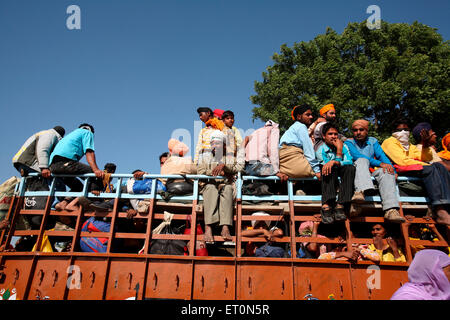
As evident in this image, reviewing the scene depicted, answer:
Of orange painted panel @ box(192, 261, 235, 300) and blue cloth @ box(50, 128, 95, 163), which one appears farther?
blue cloth @ box(50, 128, 95, 163)

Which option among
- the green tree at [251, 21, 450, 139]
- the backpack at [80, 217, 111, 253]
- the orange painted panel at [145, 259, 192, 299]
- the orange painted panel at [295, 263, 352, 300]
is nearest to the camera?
the orange painted panel at [295, 263, 352, 300]

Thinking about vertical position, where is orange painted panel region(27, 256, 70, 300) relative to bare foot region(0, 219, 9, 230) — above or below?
below

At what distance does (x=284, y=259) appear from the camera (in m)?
4.02

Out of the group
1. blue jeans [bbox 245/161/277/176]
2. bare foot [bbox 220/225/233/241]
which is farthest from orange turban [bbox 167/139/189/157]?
bare foot [bbox 220/225/233/241]

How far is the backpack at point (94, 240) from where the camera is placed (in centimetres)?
445

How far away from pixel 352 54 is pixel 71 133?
38.7ft

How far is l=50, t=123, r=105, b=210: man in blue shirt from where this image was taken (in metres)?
5.03

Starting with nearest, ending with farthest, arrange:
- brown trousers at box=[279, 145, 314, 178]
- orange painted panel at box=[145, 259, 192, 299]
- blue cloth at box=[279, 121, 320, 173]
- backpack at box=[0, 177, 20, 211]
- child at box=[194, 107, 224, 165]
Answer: orange painted panel at box=[145, 259, 192, 299], brown trousers at box=[279, 145, 314, 178], blue cloth at box=[279, 121, 320, 173], backpack at box=[0, 177, 20, 211], child at box=[194, 107, 224, 165]

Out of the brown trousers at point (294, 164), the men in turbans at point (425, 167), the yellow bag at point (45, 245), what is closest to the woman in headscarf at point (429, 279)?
the men in turbans at point (425, 167)

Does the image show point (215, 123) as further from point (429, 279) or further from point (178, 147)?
Result: point (429, 279)

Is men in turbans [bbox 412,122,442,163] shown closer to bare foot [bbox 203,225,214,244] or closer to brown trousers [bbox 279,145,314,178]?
brown trousers [bbox 279,145,314,178]

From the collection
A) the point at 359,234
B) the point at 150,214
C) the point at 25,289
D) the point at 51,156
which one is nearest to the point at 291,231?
the point at 359,234

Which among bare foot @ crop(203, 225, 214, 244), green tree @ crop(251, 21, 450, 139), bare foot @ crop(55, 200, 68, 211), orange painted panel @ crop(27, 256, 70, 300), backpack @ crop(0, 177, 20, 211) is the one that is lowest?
orange painted panel @ crop(27, 256, 70, 300)

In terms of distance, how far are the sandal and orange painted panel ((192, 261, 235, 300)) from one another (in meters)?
1.46
